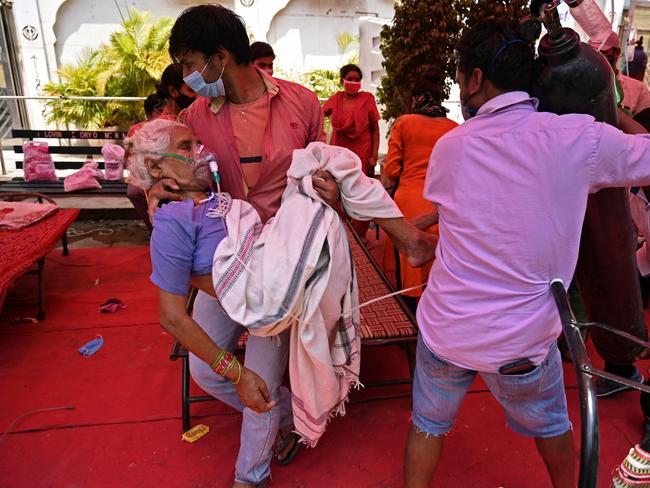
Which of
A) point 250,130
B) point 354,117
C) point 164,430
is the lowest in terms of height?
point 164,430

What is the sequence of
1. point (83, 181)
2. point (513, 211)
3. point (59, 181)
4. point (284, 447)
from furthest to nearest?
1. point (59, 181)
2. point (83, 181)
3. point (284, 447)
4. point (513, 211)

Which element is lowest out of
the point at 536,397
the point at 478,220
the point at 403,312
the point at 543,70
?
the point at 403,312

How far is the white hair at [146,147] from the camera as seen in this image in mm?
1714

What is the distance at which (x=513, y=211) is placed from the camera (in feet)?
4.35

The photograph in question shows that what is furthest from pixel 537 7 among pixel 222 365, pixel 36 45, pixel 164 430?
pixel 36 45

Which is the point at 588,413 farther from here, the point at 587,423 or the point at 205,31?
the point at 205,31

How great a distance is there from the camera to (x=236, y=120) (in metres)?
1.95

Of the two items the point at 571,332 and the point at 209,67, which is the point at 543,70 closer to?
the point at 571,332

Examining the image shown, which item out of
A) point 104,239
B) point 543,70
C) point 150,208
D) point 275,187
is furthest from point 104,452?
point 104,239

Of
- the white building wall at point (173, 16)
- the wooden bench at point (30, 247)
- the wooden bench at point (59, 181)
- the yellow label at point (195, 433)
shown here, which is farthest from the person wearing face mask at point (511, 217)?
the white building wall at point (173, 16)

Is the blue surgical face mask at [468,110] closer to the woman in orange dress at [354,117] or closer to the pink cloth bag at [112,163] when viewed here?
the woman in orange dress at [354,117]

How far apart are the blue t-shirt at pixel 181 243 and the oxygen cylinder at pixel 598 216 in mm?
1186

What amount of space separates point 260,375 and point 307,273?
584 millimetres

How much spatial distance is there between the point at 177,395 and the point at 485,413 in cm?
174
